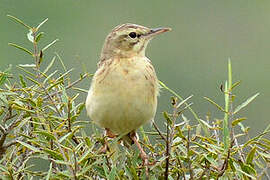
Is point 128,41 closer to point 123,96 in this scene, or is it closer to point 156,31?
point 156,31

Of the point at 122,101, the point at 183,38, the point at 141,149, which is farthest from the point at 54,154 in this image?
the point at 183,38

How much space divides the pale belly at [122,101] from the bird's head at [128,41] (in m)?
0.34

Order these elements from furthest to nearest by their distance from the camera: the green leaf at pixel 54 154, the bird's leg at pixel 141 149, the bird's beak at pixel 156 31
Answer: the bird's beak at pixel 156 31, the bird's leg at pixel 141 149, the green leaf at pixel 54 154

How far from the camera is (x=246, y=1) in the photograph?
30188 mm

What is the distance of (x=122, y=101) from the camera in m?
3.47

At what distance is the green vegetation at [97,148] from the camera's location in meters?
2.47

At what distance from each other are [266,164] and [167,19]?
25993 millimetres

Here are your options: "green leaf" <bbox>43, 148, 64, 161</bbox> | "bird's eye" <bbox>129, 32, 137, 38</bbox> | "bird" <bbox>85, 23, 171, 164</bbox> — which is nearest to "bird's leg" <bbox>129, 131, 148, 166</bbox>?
"bird" <bbox>85, 23, 171, 164</bbox>

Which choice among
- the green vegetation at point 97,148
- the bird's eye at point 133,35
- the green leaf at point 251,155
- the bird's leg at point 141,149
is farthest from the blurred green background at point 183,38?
the green leaf at point 251,155

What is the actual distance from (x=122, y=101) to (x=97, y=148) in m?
0.74

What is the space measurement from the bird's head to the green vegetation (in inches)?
42.6

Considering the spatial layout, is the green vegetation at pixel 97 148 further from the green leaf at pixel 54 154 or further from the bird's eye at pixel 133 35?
the bird's eye at pixel 133 35

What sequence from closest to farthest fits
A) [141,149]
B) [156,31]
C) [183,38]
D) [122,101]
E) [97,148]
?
[97,148], [141,149], [122,101], [156,31], [183,38]

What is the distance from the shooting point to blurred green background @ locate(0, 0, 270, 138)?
17531 millimetres
